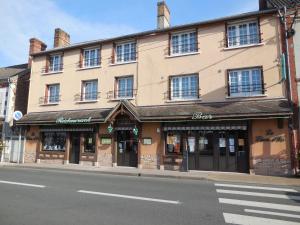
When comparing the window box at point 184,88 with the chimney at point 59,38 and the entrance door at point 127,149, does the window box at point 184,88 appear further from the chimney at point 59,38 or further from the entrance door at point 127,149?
the chimney at point 59,38

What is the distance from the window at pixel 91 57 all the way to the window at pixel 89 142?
188 inches

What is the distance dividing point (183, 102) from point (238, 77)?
324cm

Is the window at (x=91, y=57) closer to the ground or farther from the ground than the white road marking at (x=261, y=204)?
farther from the ground

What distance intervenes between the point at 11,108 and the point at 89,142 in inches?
300

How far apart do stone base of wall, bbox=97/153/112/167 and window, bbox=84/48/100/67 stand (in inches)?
240

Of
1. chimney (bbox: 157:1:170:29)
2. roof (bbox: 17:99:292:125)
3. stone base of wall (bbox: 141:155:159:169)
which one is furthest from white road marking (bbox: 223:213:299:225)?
chimney (bbox: 157:1:170:29)

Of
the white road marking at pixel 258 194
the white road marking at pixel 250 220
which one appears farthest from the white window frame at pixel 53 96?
the white road marking at pixel 250 220

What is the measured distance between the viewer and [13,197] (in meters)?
7.38

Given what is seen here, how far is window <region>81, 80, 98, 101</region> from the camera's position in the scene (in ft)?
59.6

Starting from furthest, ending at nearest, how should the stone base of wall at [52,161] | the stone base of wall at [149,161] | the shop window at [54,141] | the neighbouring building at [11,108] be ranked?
the neighbouring building at [11,108]
the shop window at [54,141]
the stone base of wall at [52,161]
the stone base of wall at [149,161]

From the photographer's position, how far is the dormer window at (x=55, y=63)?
786 inches

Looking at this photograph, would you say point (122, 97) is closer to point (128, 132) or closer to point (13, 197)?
point (128, 132)

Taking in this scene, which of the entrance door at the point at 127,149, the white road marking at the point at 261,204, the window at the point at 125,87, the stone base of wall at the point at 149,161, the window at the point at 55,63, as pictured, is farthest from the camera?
the window at the point at 55,63

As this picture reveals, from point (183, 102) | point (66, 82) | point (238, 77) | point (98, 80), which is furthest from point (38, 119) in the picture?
point (238, 77)
